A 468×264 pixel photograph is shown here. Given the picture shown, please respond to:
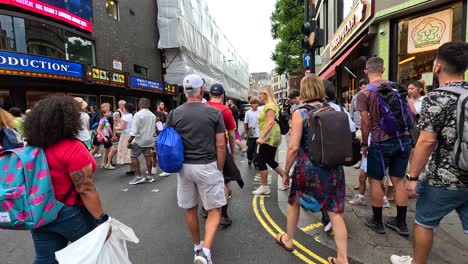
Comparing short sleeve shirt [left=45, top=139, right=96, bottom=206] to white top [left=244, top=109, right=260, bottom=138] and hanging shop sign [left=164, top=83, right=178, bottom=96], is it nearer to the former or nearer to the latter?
white top [left=244, top=109, right=260, bottom=138]

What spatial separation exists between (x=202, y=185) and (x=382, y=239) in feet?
7.10

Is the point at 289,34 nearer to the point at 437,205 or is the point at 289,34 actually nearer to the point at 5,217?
the point at 437,205

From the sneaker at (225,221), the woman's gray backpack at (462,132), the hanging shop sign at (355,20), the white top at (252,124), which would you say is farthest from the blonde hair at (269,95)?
the hanging shop sign at (355,20)

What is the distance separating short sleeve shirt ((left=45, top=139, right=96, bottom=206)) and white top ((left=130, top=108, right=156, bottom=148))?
4249 millimetres

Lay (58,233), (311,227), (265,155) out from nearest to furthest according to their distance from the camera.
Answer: (58,233) → (311,227) → (265,155)

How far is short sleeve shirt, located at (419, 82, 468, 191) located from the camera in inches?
82.4

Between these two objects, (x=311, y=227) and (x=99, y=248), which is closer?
(x=99, y=248)

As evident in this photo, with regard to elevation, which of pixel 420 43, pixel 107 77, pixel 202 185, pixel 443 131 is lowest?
pixel 202 185

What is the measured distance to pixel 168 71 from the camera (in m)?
22.4

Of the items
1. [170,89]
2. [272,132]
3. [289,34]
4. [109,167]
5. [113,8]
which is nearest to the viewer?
[272,132]

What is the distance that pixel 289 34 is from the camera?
26.0 meters

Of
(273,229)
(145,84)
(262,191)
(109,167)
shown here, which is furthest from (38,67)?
(273,229)

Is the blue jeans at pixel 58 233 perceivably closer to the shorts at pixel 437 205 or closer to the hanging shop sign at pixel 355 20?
the shorts at pixel 437 205

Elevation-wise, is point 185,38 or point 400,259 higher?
point 185,38
